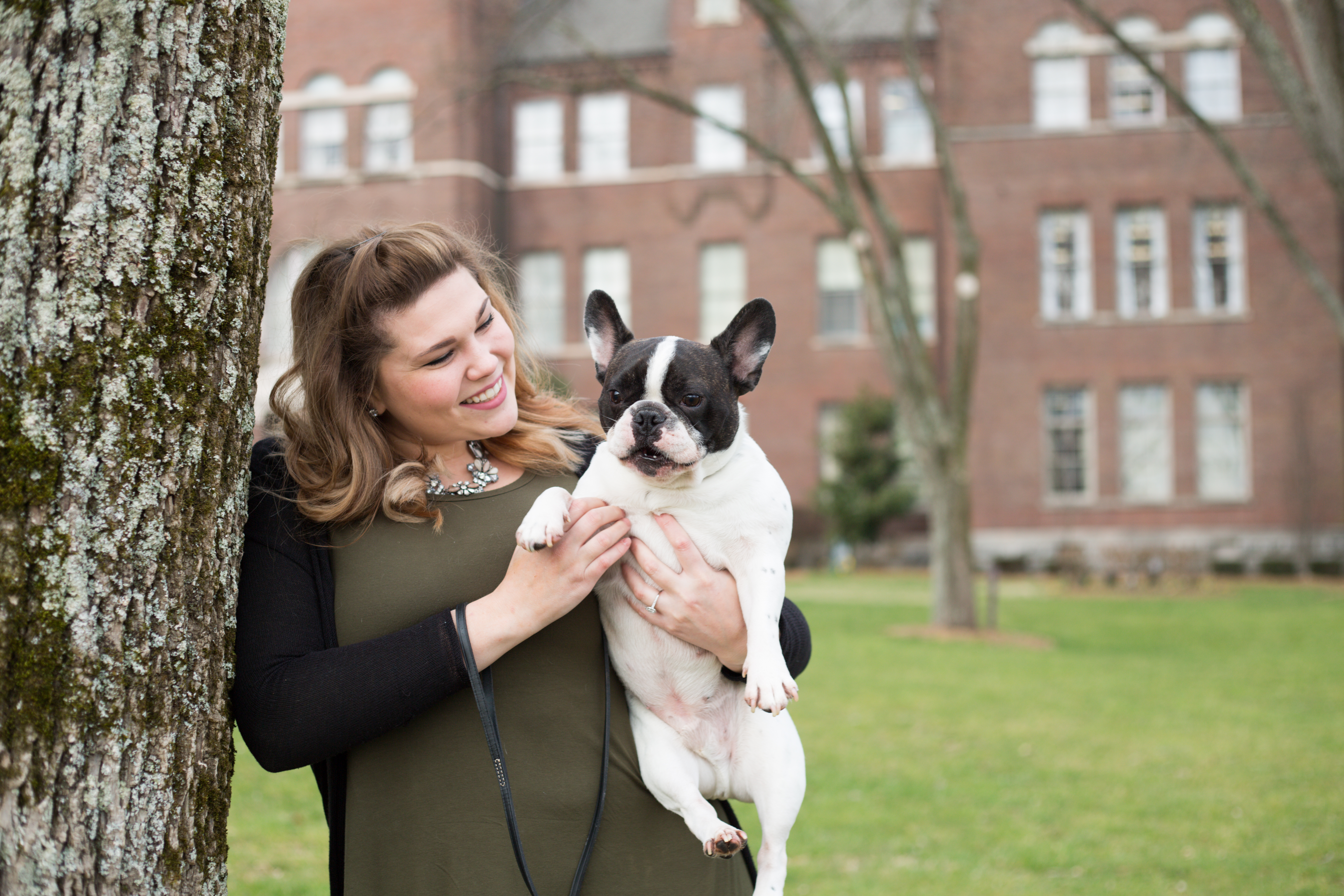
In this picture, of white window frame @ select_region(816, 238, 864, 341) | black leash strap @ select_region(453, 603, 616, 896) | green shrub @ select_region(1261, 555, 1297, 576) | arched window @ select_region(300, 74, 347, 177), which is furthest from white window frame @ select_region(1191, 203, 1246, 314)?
black leash strap @ select_region(453, 603, 616, 896)

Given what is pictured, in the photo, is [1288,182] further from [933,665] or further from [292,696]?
[292,696]

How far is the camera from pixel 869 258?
46.4 feet

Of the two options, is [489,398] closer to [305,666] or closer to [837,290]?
[305,666]

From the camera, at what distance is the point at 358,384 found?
2422 millimetres

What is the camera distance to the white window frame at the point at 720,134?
88.2ft

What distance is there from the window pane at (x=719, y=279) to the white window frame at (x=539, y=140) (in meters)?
4.44

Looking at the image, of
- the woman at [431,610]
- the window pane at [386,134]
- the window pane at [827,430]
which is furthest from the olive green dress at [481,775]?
the window pane at [386,134]

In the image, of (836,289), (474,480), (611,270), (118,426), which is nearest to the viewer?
(118,426)

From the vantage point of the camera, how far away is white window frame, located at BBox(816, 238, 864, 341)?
26.7 meters

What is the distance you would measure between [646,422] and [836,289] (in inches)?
984

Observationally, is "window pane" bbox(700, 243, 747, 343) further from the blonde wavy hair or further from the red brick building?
the blonde wavy hair

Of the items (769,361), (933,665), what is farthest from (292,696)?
(769,361)

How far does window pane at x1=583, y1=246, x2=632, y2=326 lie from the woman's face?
82.8 feet

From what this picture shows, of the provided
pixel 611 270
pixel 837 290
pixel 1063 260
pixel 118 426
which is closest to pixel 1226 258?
pixel 1063 260
